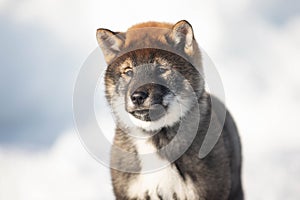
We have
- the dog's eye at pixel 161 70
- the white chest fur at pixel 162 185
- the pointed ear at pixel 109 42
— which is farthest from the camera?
the pointed ear at pixel 109 42

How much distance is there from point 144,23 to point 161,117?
1850 millimetres

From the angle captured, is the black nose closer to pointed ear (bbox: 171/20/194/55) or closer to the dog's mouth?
the dog's mouth

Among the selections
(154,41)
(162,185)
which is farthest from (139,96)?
(162,185)

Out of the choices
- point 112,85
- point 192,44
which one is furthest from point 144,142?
point 192,44

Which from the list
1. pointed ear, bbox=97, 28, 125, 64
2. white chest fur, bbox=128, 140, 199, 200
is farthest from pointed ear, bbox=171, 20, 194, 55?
white chest fur, bbox=128, 140, 199, 200

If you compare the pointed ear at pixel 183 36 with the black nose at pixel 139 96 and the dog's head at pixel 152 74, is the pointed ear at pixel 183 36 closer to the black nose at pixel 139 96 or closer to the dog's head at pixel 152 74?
the dog's head at pixel 152 74

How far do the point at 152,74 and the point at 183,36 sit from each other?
936mm

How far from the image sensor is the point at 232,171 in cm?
1143

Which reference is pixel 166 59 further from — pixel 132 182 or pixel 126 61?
pixel 132 182

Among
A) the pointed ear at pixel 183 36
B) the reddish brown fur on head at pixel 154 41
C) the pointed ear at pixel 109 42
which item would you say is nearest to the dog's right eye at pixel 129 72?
the reddish brown fur on head at pixel 154 41

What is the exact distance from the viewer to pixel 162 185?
35.3 ft

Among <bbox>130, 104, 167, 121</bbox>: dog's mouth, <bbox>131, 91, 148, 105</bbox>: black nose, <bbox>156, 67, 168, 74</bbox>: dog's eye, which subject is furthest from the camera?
<bbox>156, 67, 168, 74</bbox>: dog's eye

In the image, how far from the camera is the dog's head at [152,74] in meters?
10.4

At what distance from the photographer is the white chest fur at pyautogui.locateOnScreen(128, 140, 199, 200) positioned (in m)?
10.7
